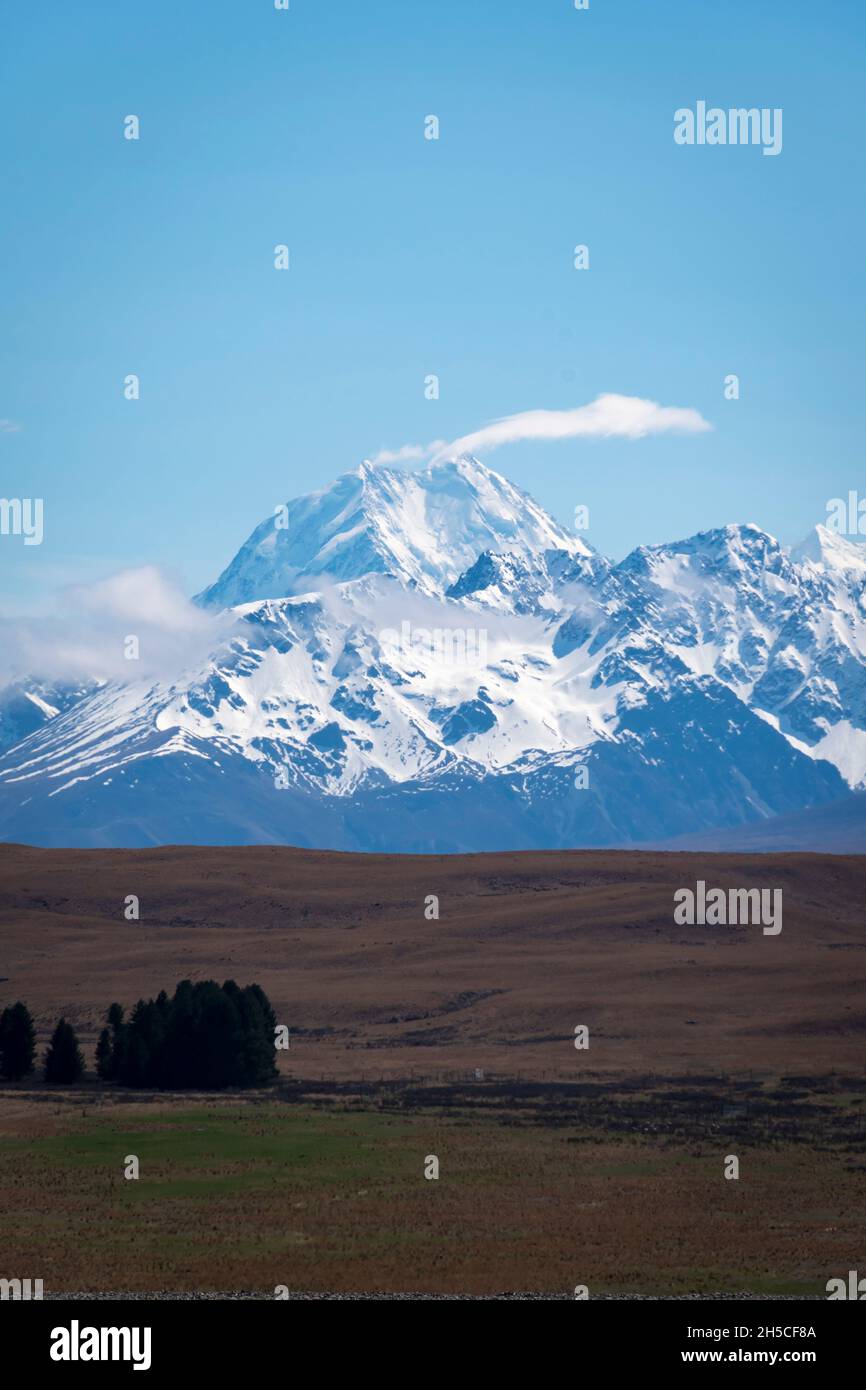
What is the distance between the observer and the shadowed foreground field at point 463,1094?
41.2 meters

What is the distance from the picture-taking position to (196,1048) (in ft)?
260

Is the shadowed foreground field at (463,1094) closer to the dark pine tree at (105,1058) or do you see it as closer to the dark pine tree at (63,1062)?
the dark pine tree at (105,1058)

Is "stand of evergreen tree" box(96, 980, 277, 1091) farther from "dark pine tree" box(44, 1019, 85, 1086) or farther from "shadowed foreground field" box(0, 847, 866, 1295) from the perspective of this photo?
"shadowed foreground field" box(0, 847, 866, 1295)

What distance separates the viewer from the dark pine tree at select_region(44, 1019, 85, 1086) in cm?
7881

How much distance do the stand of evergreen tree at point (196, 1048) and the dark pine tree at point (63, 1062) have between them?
1.13 meters

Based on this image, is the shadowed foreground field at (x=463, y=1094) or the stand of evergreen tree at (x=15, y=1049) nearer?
the shadowed foreground field at (x=463, y=1094)

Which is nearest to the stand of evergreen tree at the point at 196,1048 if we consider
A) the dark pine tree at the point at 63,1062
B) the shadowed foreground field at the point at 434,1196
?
the dark pine tree at the point at 63,1062

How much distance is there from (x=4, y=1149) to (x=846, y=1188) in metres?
28.3

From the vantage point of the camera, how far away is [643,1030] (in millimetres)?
93750

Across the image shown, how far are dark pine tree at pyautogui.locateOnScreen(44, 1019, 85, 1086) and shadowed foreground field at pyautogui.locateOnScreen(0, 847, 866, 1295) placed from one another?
2.81 meters

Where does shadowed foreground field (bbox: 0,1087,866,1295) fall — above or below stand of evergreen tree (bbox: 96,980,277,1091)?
below

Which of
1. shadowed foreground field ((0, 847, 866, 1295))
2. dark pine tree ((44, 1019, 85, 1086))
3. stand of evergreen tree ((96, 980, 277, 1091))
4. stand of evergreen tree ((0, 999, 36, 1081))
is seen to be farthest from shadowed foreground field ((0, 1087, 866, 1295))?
stand of evergreen tree ((0, 999, 36, 1081))
